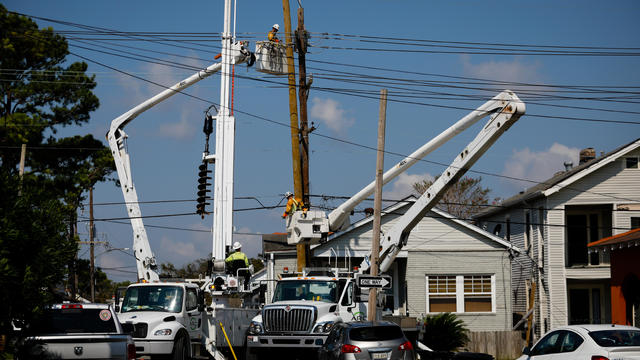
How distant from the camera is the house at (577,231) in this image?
3519 cm

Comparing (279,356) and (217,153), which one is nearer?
(279,356)

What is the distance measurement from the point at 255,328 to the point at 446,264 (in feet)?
55.3

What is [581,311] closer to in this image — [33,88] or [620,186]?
[620,186]

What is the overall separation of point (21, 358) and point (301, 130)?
44.6 feet

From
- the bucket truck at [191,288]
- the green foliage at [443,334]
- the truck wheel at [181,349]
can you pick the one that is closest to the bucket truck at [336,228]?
the bucket truck at [191,288]

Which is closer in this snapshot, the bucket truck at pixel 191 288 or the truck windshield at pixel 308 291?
the bucket truck at pixel 191 288

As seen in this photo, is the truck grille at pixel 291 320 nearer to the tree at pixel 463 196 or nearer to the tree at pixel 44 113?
the tree at pixel 44 113

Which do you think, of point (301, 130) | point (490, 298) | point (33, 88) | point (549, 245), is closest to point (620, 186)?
point (549, 245)

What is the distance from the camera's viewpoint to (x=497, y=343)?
31141mm

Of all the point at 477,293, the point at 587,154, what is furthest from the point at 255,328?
the point at 587,154

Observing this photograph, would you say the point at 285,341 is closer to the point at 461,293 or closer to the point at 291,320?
the point at 291,320

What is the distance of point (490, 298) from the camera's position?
34.2m

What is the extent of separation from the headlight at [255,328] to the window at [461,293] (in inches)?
634

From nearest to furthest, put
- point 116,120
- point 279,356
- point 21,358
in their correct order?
point 21,358 < point 279,356 < point 116,120
